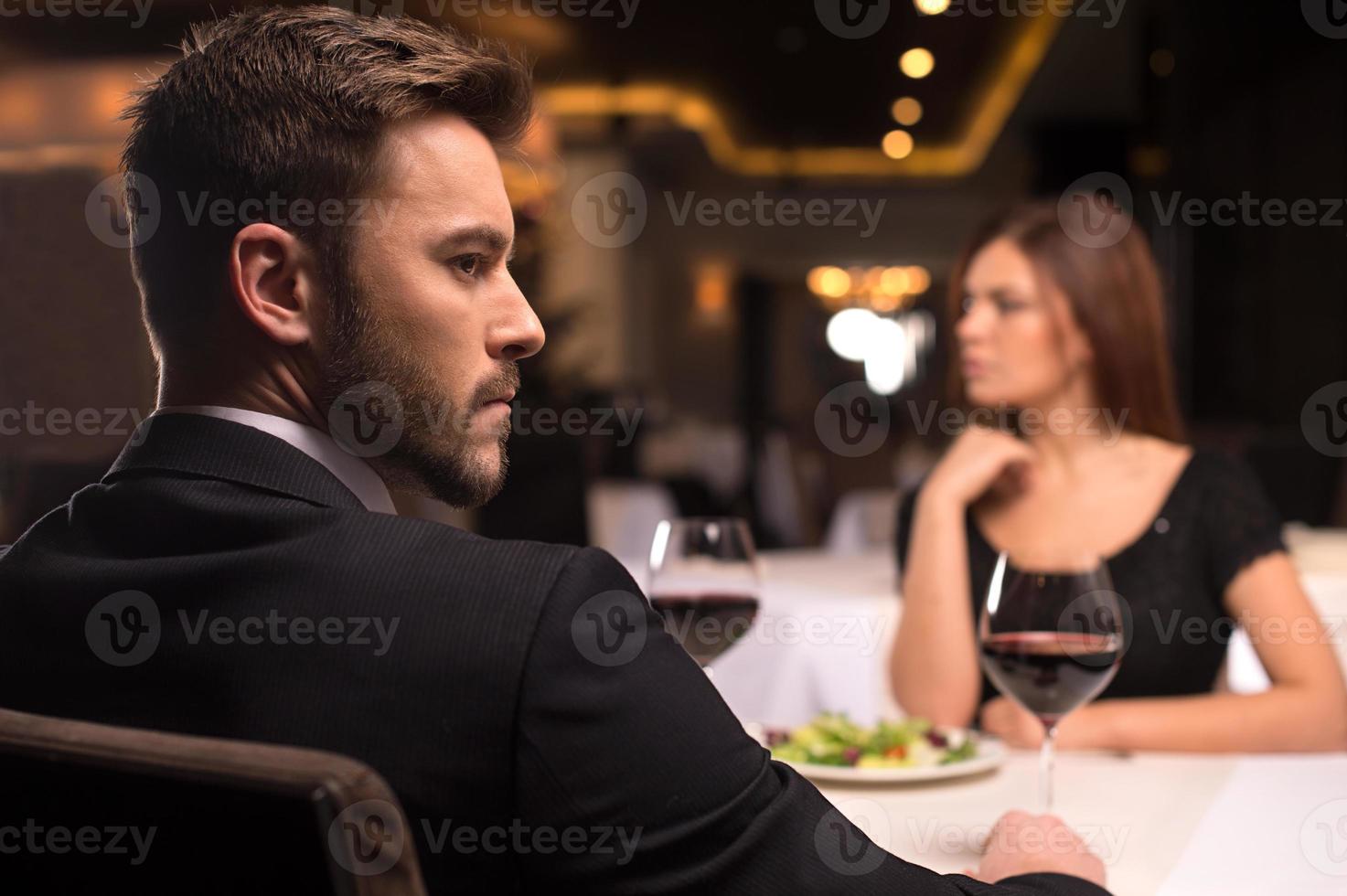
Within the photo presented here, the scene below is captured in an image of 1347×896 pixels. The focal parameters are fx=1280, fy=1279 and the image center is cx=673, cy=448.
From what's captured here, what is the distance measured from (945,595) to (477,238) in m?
1.26

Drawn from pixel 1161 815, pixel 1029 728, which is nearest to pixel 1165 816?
pixel 1161 815

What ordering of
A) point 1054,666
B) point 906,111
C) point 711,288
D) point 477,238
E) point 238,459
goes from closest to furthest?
point 238,459 < point 477,238 < point 1054,666 < point 906,111 < point 711,288

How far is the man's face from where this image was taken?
35.4 inches

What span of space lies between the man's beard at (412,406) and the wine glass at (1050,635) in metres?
0.50

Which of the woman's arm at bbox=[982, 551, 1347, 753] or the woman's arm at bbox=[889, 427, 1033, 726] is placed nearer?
the woman's arm at bbox=[982, 551, 1347, 753]

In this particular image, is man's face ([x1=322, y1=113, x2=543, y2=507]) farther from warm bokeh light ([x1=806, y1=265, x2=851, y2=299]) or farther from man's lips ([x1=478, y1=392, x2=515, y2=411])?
warm bokeh light ([x1=806, y1=265, x2=851, y2=299])

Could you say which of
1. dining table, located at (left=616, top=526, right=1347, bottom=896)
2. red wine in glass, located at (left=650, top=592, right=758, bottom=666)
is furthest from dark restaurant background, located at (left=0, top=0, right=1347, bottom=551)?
dining table, located at (left=616, top=526, right=1347, bottom=896)

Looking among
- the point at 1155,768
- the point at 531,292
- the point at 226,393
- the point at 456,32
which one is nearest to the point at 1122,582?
the point at 1155,768

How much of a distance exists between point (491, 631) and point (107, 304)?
364cm

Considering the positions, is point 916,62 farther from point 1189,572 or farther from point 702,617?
point 702,617

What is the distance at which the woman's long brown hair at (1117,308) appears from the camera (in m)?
2.17

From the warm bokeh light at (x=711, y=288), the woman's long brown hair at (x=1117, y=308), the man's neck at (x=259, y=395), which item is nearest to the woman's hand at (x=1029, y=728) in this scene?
the woman's long brown hair at (x=1117, y=308)

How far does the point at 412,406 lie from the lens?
0.93 m

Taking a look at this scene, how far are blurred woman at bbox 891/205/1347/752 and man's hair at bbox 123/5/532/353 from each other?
48.5 inches
